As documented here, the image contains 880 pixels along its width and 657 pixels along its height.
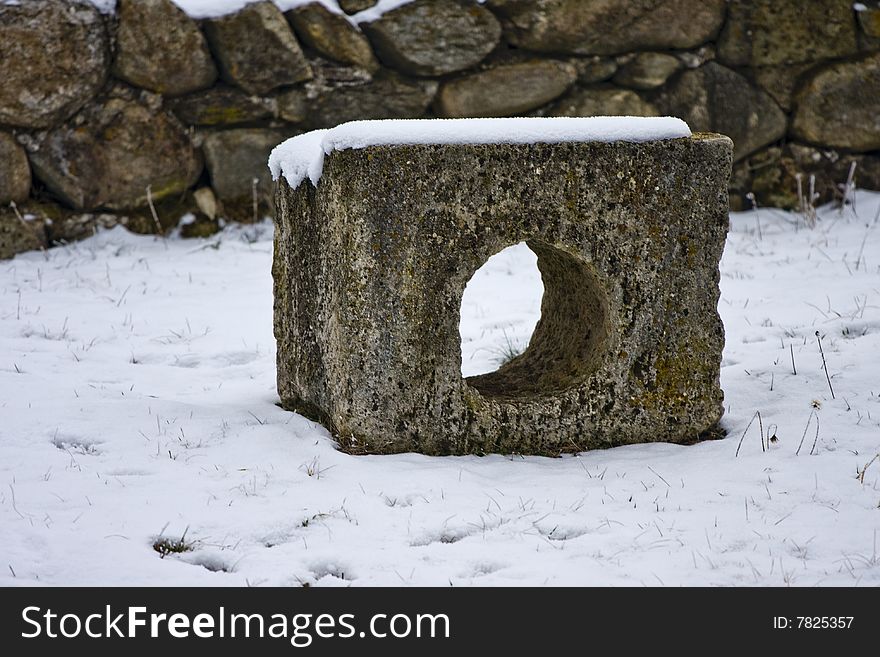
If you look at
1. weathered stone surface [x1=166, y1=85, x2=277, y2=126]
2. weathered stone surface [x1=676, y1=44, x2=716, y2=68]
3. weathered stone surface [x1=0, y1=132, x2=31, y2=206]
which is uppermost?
weathered stone surface [x1=676, y1=44, x2=716, y2=68]

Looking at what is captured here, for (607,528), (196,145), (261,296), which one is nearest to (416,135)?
(607,528)

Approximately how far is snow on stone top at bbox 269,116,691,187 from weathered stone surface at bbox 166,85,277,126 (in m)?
2.99

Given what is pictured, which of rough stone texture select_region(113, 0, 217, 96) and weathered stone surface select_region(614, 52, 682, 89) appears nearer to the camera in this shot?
rough stone texture select_region(113, 0, 217, 96)

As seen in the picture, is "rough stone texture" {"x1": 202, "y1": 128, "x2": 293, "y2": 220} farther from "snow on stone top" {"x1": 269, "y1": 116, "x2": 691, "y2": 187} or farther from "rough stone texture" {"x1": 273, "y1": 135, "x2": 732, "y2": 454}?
"snow on stone top" {"x1": 269, "y1": 116, "x2": 691, "y2": 187}

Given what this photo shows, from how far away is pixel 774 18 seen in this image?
6.21 m

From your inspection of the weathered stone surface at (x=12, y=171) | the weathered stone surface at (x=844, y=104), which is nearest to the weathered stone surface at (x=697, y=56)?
the weathered stone surface at (x=844, y=104)

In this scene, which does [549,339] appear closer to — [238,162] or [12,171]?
[238,162]

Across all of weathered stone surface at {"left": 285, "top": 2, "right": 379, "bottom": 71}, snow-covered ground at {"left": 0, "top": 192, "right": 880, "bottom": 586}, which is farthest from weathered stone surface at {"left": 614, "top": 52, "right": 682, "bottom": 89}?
snow-covered ground at {"left": 0, "top": 192, "right": 880, "bottom": 586}

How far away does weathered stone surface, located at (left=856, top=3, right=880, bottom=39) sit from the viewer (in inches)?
244

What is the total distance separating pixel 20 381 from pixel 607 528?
2166 millimetres

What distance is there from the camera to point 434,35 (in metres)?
5.83

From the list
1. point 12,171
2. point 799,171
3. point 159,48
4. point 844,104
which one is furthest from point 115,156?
point 844,104

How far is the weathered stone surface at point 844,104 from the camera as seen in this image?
6.20 meters
